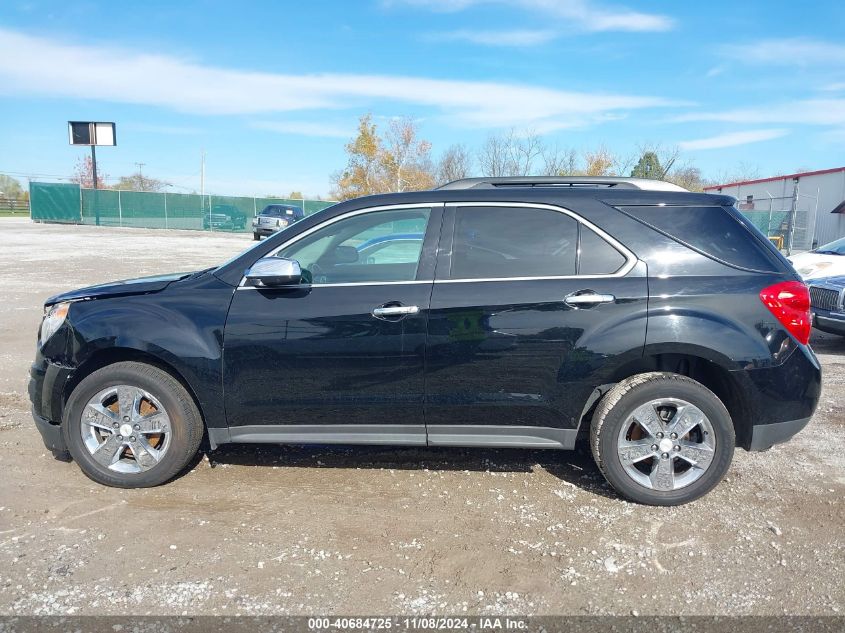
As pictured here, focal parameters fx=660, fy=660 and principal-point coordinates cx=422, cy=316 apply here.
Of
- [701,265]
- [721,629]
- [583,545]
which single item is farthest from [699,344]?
[721,629]

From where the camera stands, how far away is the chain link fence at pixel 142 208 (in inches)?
1609

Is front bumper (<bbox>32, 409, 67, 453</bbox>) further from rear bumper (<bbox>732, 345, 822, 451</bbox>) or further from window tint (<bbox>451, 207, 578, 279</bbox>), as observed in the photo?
rear bumper (<bbox>732, 345, 822, 451</bbox>)

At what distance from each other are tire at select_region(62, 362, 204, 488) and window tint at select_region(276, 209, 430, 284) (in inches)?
42.1

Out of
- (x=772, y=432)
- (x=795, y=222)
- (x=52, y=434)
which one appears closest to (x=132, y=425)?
(x=52, y=434)

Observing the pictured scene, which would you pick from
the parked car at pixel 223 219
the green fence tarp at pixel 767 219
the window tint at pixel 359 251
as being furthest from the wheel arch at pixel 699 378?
the parked car at pixel 223 219

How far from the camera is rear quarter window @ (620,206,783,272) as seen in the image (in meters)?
3.73

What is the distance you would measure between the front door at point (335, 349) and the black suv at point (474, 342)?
0.01m

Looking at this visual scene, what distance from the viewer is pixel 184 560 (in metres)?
3.20

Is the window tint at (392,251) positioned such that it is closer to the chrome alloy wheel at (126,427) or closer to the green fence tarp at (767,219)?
the chrome alloy wheel at (126,427)

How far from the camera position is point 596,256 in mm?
→ 3756

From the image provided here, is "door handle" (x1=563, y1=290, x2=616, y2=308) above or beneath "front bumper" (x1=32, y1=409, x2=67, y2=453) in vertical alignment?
above

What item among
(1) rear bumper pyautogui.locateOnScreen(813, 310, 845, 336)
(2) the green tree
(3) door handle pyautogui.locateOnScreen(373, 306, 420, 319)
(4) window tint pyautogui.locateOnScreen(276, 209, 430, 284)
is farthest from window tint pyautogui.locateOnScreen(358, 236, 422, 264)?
(2) the green tree

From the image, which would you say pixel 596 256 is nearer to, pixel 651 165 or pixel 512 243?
pixel 512 243

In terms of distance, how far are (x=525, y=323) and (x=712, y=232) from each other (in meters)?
1.21
